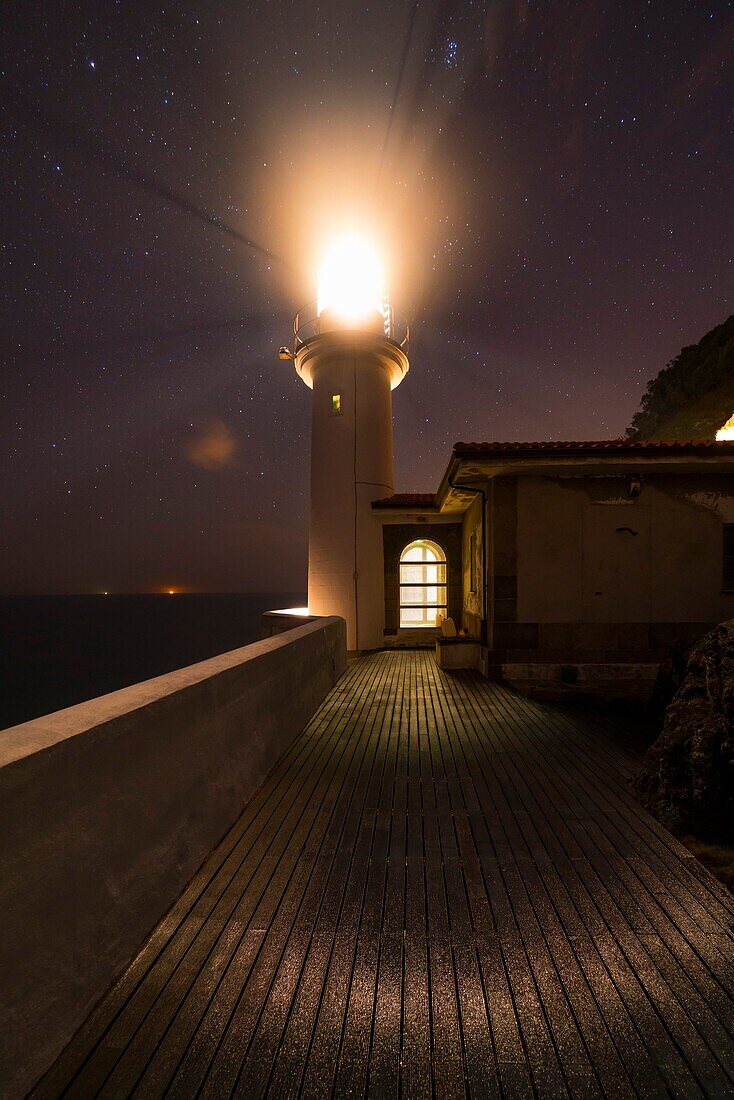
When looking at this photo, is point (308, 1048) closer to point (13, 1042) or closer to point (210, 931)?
point (210, 931)

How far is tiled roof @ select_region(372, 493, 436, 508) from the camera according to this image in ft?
42.8

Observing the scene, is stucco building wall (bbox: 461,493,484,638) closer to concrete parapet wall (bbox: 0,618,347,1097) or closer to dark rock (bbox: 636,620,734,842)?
dark rock (bbox: 636,620,734,842)

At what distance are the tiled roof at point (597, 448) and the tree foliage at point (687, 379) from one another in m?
25.0

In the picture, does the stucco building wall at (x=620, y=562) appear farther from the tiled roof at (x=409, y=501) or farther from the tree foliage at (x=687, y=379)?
the tree foliage at (x=687, y=379)

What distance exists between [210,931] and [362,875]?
0.93 meters

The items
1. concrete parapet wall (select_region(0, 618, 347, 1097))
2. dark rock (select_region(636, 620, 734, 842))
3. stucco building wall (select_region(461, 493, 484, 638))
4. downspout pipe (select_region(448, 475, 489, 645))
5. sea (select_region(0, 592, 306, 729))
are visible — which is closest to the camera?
concrete parapet wall (select_region(0, 618, 347, 1097))

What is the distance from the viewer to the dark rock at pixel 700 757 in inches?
140

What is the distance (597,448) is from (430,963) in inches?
285

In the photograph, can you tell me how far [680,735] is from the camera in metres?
4.04

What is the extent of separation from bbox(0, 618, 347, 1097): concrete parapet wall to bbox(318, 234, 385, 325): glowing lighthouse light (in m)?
13.8

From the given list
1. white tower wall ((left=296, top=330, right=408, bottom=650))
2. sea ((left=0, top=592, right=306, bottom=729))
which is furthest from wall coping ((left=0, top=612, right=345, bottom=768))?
sea ((left=0, top=592, right=306, bottom=729))

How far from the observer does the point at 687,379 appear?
30141mm

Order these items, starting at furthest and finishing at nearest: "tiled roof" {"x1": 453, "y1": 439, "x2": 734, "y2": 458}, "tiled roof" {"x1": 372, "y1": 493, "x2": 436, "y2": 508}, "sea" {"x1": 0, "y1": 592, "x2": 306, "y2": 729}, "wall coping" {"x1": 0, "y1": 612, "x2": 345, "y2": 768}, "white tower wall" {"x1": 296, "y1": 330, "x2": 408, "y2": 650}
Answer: "sea" {"x1": 0, "y1": 592, "x2": 306, "y2": 729}
"white tower wall" {"x1": 296, "y1": 330, "x2": 408, "y2": 650}
"tiled roof" {"x1": 372, "y1": 493, "x2": 436, "y2": 508}
"tiled roof" {"x1": 453, "y1": 439, "x2": 734, "y2": 458}
"wall coping" {"x1": 0, "y1": 612, "x2": 345, "y2": 768}

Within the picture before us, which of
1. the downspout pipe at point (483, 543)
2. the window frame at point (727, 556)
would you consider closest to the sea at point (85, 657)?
the downspout pipe at point (483, 543)
